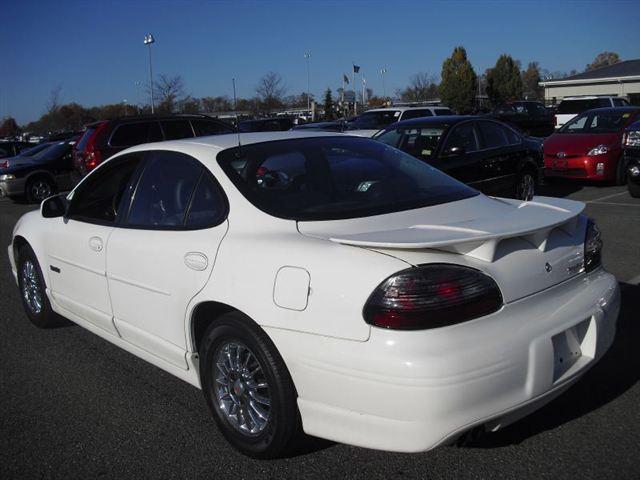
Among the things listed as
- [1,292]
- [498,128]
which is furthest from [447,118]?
[1,292]

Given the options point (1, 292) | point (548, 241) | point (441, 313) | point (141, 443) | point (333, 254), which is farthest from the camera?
point (1, 292)

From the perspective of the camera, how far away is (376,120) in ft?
54.6

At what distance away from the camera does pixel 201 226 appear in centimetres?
317

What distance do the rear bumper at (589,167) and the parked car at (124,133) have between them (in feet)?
24.0

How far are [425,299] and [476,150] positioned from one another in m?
6.83

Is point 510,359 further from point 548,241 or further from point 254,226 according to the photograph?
point 254,226

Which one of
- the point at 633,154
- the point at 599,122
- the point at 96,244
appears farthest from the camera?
the point at 599,122

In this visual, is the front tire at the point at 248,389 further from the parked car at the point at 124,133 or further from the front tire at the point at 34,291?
the parked car at the point at 124,133

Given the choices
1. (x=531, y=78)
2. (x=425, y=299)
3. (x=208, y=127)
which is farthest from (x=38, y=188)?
(x=531, y=78)

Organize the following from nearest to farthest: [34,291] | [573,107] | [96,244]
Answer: [96,244], [34,291], [573,107]

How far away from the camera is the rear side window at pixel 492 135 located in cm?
898

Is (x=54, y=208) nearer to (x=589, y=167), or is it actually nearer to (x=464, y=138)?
(x=464, y=138)

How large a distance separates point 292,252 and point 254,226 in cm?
35

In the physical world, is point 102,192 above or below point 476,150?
above
